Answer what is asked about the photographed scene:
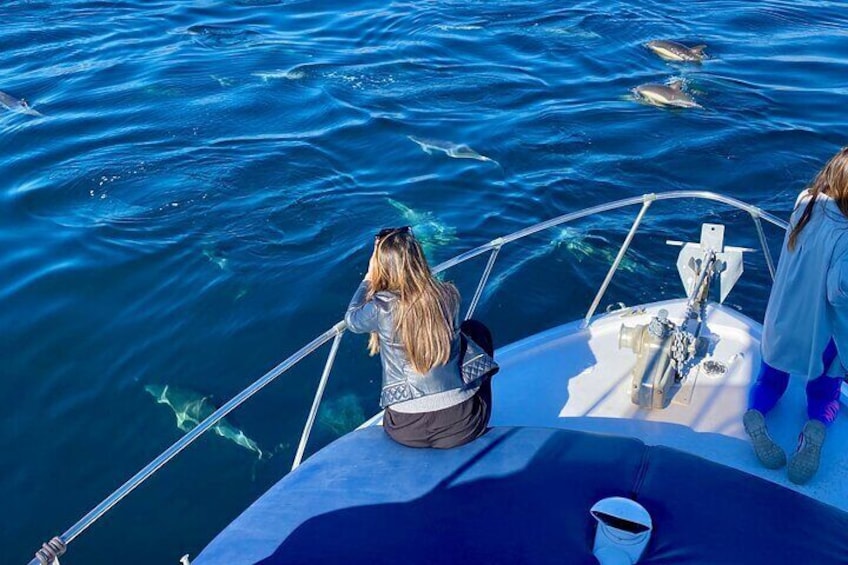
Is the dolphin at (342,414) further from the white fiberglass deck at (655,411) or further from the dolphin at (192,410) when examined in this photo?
the white fiberglass deck at (655,411)

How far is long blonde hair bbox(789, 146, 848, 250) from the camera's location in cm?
424

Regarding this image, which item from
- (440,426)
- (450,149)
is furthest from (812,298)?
(450,149)

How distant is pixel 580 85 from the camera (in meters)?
15.3

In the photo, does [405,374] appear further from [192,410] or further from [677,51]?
[677,51]

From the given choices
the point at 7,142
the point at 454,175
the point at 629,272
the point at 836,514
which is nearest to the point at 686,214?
the point at 629,272

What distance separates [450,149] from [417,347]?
28.8 ft

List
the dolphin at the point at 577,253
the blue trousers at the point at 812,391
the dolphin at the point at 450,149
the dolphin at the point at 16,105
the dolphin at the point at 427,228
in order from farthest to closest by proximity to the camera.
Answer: the dolphin at the point at 16,105 → the dolphin at the point at 450,149 → the dolphin at the point at 427,228 → the dolphin at the point at 577,253 → the blue trousers at the point at 812,391

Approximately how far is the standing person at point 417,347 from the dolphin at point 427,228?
561cm

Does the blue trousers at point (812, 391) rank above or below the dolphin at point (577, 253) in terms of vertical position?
above

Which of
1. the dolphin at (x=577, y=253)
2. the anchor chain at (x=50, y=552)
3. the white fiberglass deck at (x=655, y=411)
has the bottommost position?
the dolphin at (x=577, y=253)

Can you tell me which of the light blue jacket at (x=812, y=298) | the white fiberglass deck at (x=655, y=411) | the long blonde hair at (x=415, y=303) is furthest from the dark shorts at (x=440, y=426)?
the light blue jacket at (x=812, y=298)

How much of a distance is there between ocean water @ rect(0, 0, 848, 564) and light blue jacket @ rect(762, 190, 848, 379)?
13.1ft

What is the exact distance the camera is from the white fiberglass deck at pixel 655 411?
494 centimetres

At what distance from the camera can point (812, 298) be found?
4.55 m
